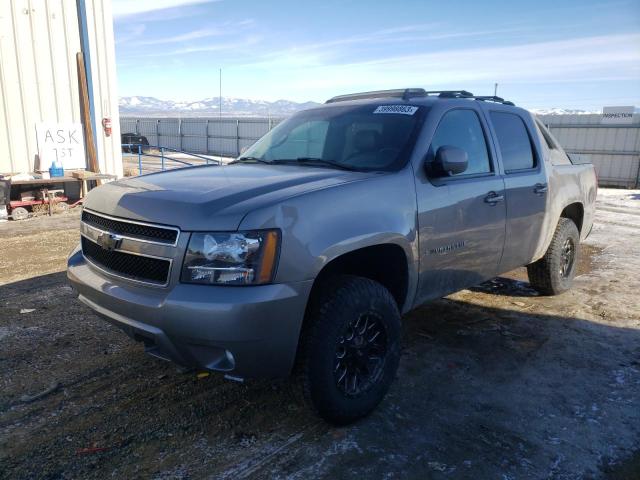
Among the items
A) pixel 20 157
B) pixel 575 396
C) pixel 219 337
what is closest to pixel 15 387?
pixel 219 337

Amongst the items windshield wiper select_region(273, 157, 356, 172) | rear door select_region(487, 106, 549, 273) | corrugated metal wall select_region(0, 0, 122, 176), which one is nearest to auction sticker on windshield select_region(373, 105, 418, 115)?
windshield wiper select_region(273, 157, 356, 172)

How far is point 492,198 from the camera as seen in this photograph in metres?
3.76

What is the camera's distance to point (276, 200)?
2520 mm

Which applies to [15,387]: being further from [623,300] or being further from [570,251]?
[623,300]

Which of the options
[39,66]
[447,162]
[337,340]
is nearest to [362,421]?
[337,340]

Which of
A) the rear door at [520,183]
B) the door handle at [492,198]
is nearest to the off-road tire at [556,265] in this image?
the rear door at [520,183]

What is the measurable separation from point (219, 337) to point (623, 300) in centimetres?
460

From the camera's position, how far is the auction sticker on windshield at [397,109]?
354cm

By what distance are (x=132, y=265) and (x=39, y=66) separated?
339 inches

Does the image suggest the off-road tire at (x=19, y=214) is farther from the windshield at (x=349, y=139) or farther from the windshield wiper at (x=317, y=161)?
the windshield wiper at (x=317, y=161)

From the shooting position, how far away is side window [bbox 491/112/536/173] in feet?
13.5

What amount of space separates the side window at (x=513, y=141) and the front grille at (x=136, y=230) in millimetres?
2796

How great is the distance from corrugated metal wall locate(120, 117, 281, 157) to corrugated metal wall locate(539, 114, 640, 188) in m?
16.4

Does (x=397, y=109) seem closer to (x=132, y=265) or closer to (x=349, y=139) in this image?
(x=349, y=139)
